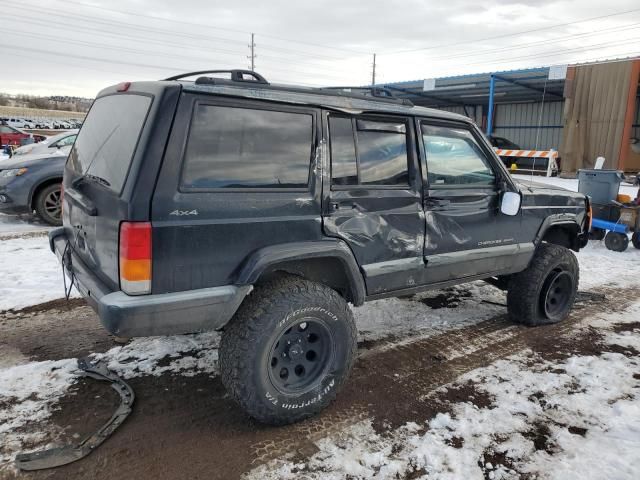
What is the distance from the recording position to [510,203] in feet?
12.3

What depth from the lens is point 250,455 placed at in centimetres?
255

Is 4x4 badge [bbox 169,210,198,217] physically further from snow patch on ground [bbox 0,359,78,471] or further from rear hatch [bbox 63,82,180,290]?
snow patch on ground [bbox 0,359,78,471]

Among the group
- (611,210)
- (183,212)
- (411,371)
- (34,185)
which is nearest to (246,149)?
(183,212)

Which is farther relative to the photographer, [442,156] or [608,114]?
[608,114]

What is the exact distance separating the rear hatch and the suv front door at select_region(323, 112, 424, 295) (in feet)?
3.36

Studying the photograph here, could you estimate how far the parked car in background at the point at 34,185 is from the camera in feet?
24.7

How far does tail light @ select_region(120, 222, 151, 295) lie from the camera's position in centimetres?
231

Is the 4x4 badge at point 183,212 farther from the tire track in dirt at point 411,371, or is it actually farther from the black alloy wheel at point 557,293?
the black alloy wheel at point 557,293

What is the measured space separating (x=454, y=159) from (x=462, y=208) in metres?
0.38

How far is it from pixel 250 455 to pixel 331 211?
1451mm

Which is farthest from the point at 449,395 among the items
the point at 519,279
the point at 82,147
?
the point at 82,147

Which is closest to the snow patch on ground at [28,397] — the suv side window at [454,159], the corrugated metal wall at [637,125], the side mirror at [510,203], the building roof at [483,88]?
the suv side window at [454,159]

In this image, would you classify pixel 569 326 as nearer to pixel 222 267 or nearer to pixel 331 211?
pixel 331 211

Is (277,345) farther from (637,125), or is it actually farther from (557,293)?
(637,125)
